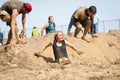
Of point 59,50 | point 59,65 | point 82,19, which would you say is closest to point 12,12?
point 59,50

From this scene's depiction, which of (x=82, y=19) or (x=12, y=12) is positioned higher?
(x=12, y=12)

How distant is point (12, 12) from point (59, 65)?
2025 mm

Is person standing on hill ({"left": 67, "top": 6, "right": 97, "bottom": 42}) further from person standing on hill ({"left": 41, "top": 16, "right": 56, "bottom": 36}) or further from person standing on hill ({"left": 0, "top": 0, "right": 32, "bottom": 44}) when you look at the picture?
person standing on hill ({"left": 0, "top": 0, "right": 32, "bottom": 44})

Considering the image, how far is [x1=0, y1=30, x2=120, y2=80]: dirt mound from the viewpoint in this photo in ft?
17.6

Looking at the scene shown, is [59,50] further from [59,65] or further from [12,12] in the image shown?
[12,12]

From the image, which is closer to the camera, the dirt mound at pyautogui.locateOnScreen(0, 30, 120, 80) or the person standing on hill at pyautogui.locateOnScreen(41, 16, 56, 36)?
the dirt mound at pyautogui.locateOnScreen(0, 30, 120, 80)

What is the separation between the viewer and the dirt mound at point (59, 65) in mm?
5377

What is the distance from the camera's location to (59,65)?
6.55 meters

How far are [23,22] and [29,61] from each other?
5.00ft

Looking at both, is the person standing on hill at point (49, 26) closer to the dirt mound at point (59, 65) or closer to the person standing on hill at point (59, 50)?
the dirt mound at point (59, 65)

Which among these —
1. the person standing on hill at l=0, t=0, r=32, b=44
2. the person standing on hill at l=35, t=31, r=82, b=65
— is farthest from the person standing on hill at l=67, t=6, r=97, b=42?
the person standing on hill at l=0, t=0, r=32, b=44

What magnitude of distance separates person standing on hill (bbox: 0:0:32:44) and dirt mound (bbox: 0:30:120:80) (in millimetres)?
357

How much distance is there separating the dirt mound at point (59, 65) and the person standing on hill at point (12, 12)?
1.17 ft

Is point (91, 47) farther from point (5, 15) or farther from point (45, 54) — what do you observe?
point (5, 15)
